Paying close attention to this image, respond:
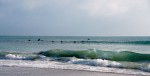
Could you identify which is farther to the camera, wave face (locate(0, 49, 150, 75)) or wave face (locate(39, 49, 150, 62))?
wave face (locate(39, 49, 150, 62))

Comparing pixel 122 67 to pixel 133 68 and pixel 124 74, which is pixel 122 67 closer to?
pixel 133 68

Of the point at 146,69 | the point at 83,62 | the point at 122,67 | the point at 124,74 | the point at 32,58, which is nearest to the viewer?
the point at 124,74

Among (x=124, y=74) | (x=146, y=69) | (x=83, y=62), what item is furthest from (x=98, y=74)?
(x=83, y=62)

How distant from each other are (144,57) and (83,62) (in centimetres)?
675

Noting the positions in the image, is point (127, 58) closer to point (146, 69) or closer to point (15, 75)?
point (146, 69)

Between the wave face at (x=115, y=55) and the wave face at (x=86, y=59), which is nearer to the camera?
the wave face at (x=86, y=59)

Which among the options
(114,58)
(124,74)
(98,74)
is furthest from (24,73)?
(114,58)

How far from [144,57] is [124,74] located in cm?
1046

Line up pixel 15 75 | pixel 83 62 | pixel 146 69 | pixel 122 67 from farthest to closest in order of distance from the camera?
pixel 83 62, pixel 122 67, pixel 146 69, pixel 15 75

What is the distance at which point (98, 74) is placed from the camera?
15.2 m

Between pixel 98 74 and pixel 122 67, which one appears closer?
pixel 98 74

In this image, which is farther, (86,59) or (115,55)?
(115,55)

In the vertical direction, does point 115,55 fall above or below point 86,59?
above

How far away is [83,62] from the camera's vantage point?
2089 centimetres
